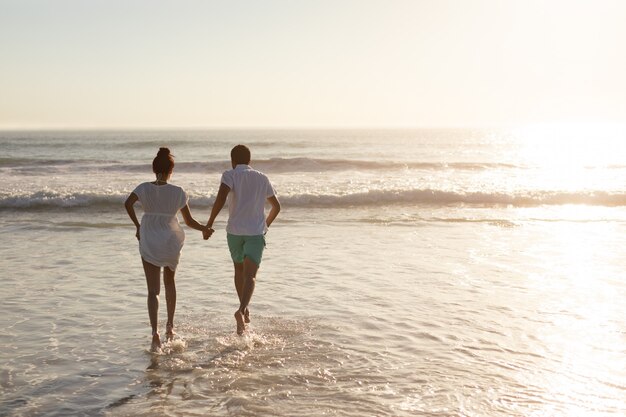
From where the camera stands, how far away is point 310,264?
33.6 feet

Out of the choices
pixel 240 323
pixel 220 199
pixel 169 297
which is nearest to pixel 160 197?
pixel 220 199

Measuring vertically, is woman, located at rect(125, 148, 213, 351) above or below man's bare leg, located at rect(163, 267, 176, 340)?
above

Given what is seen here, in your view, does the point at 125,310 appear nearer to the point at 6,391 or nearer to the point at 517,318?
the point at 6,391

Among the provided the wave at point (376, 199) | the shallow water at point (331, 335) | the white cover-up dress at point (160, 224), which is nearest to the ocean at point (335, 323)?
the shallow water at point (331, 335)

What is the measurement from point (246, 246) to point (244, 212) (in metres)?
0.35

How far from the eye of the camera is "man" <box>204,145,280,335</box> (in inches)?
257

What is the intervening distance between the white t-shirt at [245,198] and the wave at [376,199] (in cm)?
1252

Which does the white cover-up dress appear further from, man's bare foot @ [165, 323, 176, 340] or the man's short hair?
the man's short hair

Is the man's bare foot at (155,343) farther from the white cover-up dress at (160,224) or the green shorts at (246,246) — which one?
the green shorts at (246,246)

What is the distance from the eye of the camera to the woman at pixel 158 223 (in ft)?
19.7

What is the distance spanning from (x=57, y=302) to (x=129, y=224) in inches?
296

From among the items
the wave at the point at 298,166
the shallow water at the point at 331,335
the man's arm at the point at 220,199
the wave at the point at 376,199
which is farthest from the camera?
the wave at the point at 298,166

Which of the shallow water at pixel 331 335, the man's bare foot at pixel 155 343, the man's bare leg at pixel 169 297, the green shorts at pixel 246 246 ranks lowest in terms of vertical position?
the shallow water at pixel 331 335

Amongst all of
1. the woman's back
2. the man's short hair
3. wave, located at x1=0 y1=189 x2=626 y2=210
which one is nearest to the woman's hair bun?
the woman's back
